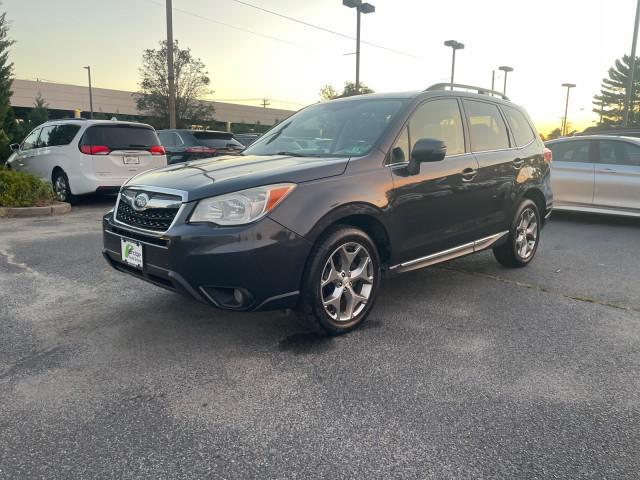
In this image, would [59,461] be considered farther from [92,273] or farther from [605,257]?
[605,257]

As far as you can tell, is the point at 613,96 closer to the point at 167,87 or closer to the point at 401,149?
the point at 167,87

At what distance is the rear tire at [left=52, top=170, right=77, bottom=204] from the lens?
9.95m

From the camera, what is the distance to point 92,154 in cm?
943

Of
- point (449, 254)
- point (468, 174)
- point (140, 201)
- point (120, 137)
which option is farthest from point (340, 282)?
point (120, 137)

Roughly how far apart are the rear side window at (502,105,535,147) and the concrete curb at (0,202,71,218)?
7.45m

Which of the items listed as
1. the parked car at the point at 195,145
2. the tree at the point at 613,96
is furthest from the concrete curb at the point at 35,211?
the tree at the point at 613,96

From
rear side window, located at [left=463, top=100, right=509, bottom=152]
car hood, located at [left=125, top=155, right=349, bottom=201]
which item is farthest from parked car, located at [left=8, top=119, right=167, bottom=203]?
rear side window, located at [left=463, top=100, right=509, bottom=152]

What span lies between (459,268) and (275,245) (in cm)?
311

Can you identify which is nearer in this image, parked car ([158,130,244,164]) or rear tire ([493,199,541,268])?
rear tire ([493,199,541,268])

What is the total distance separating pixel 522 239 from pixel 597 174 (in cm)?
404

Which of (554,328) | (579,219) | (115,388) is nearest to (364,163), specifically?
(554,328)

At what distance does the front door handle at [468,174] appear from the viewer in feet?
14.6

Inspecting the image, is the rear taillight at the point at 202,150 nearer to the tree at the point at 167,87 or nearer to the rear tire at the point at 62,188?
the rear tire at the point at 62,188

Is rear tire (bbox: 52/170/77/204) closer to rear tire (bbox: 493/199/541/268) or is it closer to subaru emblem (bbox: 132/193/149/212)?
subaru emblem (bbox: 132/193/149/212)
